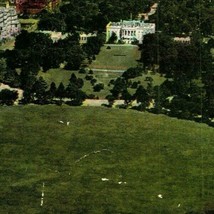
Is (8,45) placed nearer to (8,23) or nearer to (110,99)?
(8,23)

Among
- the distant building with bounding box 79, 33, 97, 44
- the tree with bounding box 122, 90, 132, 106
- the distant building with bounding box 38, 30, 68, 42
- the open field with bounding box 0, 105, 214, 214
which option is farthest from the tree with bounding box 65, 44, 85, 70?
the open field with bounding box 0, 105, 214, 214

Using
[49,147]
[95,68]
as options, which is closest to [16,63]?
[95,68]

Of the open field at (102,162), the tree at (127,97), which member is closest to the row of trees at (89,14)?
the tree at (127,97)

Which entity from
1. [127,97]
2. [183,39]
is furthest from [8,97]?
[183,39]

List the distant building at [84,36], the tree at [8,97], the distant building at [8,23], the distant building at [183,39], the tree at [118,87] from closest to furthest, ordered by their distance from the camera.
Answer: the tree at [8,97]
the tree at [118,87]
the distant building at [183,39]
the distant building at [84,36]
the distant building at [8,23]

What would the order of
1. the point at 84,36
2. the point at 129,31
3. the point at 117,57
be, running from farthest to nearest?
the point at 84,36 → the point at 129,31 → the point at 117,57

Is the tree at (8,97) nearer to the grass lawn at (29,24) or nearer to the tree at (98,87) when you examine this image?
the tree at (98,87)
